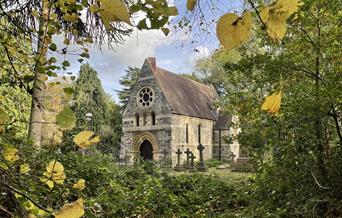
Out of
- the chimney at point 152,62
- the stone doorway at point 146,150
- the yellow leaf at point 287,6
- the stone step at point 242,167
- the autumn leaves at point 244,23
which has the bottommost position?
the stone step at point 242,167

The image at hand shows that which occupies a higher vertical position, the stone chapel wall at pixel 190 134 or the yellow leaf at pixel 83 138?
the stone chapel wall at pixel 190 134

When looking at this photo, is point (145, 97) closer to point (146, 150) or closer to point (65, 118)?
point (146, 150)

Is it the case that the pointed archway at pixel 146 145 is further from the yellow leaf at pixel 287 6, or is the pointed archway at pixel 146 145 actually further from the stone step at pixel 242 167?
the yellow leaf at pixel 287 6

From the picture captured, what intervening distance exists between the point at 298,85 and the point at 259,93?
165 centimetres

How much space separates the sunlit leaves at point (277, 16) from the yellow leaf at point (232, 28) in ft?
0.15

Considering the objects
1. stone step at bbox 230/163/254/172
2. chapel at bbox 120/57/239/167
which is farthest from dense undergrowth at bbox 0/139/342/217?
chapel at bbox 120/57/239/167

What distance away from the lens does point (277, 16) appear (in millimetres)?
675

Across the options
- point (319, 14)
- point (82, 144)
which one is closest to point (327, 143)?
point (319, 14)

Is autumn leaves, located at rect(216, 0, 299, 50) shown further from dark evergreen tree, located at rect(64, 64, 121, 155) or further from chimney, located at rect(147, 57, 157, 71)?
dark evergreen tree, located at rect(64, 64, 121, 155)

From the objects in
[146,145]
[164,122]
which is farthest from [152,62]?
[146,145]

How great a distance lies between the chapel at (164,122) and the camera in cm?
2545

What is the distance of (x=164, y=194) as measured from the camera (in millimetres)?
5734

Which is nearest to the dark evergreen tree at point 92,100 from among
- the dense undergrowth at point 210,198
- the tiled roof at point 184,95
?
the tiled roof at point 184,95

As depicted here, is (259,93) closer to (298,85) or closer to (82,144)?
(298,85)
